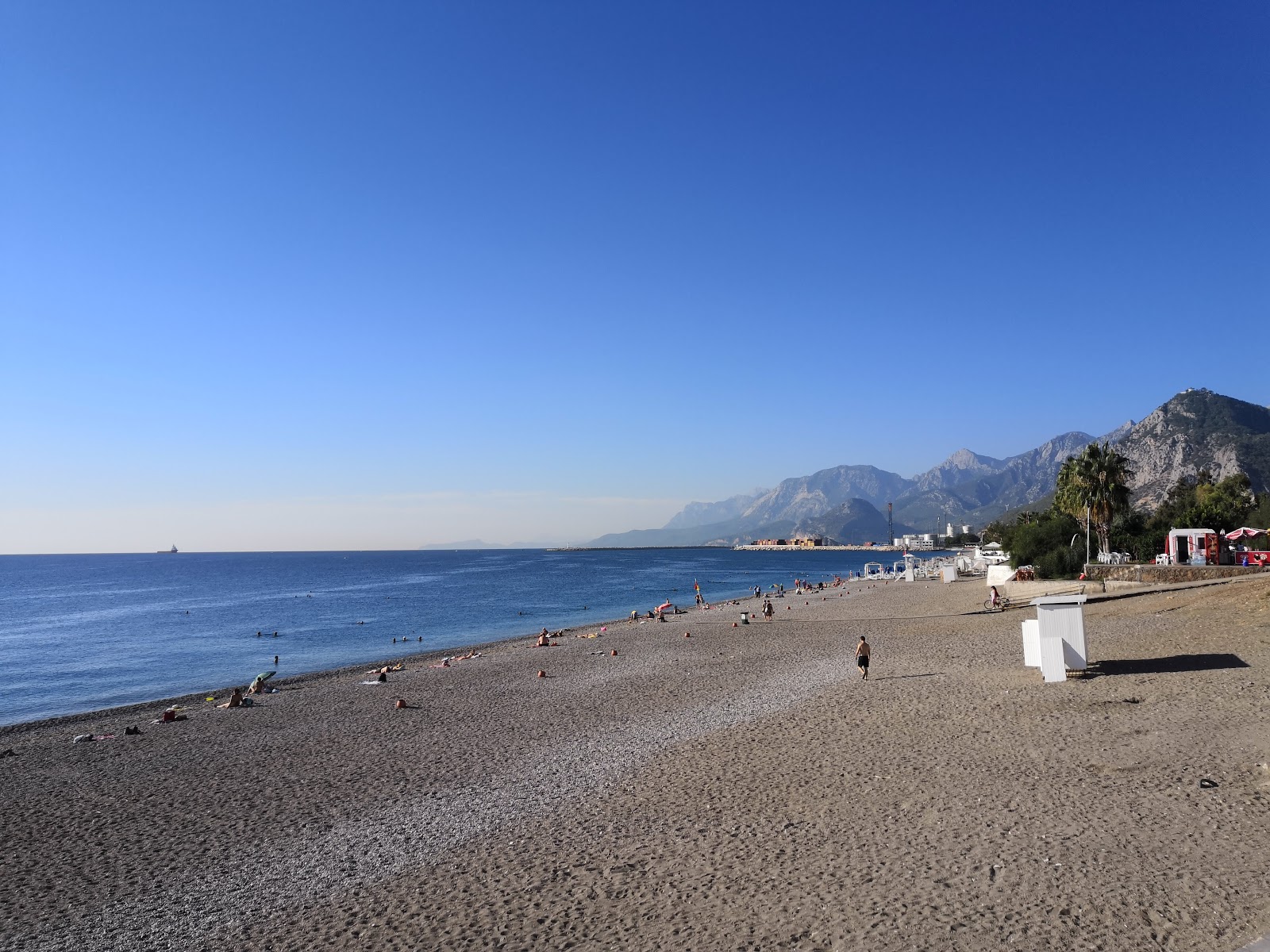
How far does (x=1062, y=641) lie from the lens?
1526cm

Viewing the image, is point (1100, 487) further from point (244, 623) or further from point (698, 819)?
point (244, 623)

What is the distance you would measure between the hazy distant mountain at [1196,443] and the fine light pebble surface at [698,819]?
427 ft

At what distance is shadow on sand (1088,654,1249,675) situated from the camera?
590 inches

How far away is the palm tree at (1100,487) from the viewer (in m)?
45.6

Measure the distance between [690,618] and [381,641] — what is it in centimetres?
1609

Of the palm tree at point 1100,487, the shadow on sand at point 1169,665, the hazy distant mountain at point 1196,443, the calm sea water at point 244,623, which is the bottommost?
the calm sea water at point 244,623

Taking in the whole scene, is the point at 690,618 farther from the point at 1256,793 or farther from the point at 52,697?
the point at 1256,793

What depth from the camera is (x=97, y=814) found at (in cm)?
1158

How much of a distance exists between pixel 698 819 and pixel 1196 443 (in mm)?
169139

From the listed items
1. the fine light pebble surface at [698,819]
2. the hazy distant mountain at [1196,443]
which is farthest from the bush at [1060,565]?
the hazy distant mountain at [1196,443]

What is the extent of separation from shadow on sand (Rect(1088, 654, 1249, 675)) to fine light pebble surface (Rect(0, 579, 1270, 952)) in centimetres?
10

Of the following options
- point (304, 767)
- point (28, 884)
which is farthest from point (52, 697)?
point (28, 884)

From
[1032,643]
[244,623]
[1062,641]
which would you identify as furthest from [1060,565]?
[244,623]

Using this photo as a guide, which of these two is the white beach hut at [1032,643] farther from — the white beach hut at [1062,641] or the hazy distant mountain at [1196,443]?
the hazy distant mountain at [1196,443]
